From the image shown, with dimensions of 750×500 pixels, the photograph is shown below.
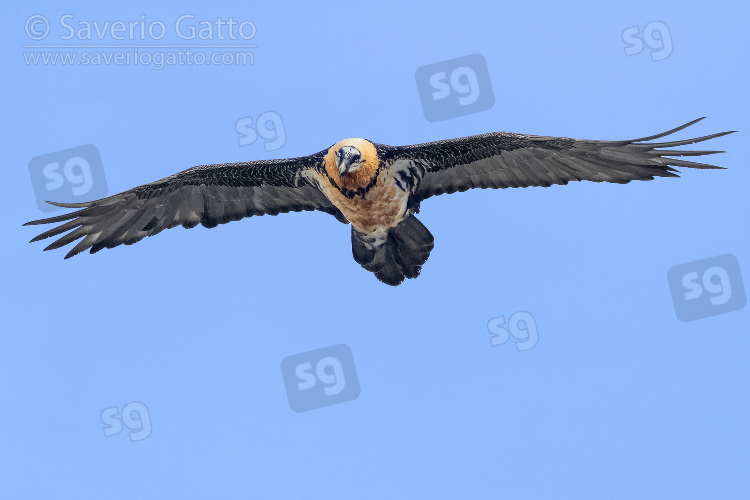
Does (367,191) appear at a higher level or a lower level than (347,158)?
lower

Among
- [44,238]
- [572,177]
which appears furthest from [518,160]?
[44,238]

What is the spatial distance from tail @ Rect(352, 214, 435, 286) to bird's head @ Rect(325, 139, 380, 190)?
1.02m

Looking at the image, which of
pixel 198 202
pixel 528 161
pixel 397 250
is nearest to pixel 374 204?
pixel 397 250

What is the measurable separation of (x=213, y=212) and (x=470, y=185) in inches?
143

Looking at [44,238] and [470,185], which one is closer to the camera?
[44,238]

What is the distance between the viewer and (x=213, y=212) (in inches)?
491

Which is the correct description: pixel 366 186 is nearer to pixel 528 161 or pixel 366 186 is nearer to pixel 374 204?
pixel 374 204

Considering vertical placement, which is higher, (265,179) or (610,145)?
(265,179)

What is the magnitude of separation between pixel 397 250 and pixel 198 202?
2.88 meters

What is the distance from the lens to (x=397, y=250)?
1216cm

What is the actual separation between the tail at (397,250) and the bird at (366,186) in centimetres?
1

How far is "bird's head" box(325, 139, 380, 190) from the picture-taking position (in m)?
11.1

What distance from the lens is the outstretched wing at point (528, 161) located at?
10688 mm

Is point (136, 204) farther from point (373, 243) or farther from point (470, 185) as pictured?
point (470, 185)
